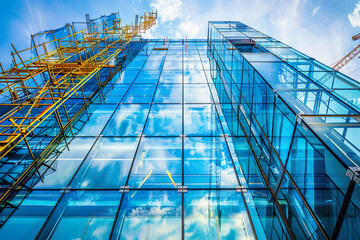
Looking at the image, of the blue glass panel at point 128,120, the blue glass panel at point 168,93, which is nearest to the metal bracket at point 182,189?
the blue glass panel at point 128,120

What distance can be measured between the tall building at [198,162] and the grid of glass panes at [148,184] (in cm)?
4

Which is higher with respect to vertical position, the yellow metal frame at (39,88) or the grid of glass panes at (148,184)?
the yellow metal frame at (39,88)

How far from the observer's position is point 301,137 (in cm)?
484

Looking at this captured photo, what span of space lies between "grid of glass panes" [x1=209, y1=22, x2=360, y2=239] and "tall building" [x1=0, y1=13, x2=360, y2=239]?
36 mm

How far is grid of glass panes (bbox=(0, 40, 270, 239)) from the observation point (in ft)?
21.0

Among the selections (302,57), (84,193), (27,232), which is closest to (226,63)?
(302,57)

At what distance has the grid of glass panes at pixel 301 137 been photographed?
4.04 m

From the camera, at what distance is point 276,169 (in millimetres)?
6457

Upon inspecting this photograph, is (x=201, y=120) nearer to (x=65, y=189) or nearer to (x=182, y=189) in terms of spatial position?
(x=182, y=189)

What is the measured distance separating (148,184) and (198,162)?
7.82 feet

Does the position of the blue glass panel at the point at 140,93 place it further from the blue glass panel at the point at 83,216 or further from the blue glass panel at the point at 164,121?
the blue glass panel at the point at 83,216

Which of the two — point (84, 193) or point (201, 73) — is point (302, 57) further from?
point (84, 193)

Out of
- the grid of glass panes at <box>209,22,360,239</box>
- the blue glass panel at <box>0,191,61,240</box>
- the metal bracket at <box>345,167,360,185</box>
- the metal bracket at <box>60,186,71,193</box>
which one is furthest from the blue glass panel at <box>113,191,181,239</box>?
the metal bracket at <box>345,167,360,185</box>

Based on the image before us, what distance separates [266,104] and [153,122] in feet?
19.9
